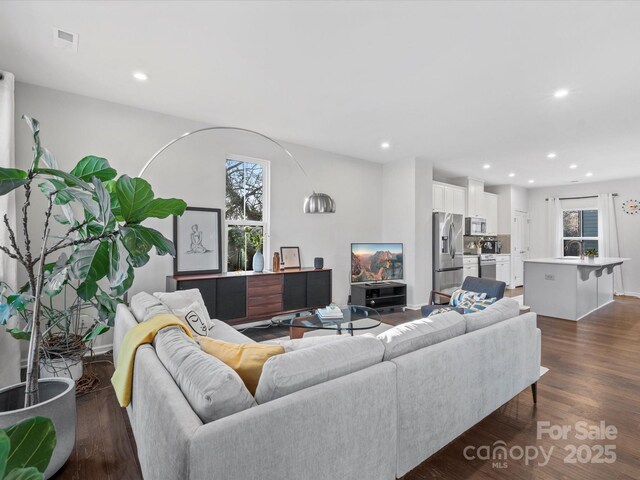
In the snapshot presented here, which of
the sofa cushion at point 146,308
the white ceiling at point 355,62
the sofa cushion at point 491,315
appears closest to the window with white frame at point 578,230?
the white ceiling at point 355,62

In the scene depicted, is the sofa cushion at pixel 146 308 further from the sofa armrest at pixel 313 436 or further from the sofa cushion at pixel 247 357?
the sofa armrest at pixel 313 436

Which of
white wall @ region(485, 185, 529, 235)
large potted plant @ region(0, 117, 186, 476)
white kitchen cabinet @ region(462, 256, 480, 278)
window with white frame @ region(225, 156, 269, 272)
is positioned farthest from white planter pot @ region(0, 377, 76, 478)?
white wall @ region(485, 185, 529, 235)

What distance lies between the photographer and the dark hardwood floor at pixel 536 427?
1804mm

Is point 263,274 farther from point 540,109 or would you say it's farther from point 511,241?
point 511,241

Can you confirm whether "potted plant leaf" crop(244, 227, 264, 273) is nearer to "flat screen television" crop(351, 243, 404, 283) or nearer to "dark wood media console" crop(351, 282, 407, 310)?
"flat screen television" crop(351, 243, 404, 283)

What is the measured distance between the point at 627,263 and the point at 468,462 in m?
8.32

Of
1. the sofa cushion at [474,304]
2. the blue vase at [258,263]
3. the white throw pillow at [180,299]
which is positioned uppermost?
the blue vase at [258,263]

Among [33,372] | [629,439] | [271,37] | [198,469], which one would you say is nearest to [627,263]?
[629,439]

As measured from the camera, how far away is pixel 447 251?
6.18 meters

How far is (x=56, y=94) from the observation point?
3326mm

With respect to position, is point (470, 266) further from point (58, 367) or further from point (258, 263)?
point (58, 367)

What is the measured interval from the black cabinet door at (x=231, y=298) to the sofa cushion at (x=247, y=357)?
240 centimetres

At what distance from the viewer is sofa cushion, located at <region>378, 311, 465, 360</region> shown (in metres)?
1.71

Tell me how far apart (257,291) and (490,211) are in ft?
21.6
